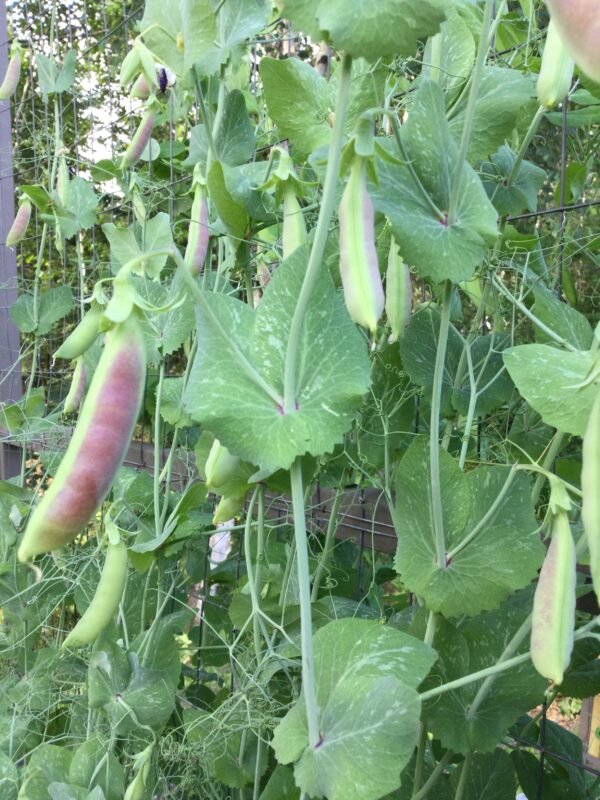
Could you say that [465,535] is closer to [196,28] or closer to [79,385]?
[196,28]

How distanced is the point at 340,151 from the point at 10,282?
155 centimetres

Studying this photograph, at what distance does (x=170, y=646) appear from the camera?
3.10ft

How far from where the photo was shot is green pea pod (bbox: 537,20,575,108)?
545 mm

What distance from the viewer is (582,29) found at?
280 millimetres

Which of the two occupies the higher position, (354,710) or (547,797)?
(354,710)

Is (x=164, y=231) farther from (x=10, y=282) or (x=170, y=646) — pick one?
(x=10, y=282)

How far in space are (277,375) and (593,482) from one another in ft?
0.90

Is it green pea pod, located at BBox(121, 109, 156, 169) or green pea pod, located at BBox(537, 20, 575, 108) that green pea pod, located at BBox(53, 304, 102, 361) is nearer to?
green pea pod, located at BBox(537, 20, 575, 108)

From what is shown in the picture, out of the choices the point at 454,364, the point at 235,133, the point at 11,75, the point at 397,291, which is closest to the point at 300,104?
the point at 235,133

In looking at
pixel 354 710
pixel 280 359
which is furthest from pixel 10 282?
pixel 354 710

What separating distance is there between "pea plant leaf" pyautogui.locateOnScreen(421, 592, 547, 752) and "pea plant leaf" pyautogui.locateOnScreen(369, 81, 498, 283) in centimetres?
34

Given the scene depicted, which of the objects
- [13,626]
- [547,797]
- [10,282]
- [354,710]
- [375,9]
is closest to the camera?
[375,9]

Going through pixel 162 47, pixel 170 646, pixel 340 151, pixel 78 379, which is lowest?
pixel 170 646

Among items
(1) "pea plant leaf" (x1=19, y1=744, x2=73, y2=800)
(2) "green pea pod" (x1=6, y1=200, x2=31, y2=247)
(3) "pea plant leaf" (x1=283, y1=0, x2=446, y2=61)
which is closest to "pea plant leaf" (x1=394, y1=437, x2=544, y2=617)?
(3) "pea plant leaf" (x1=283, y1=0, x2=446, y2=61)
